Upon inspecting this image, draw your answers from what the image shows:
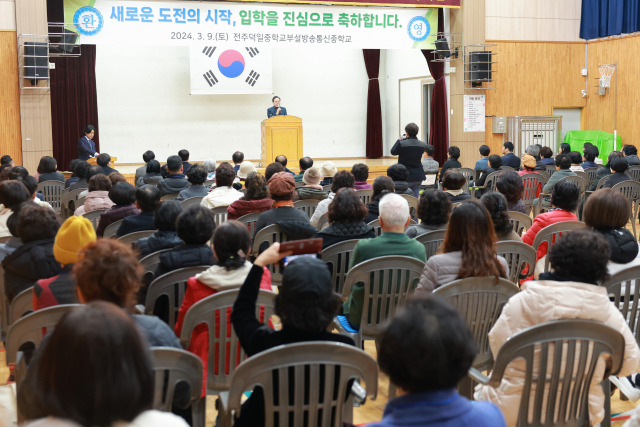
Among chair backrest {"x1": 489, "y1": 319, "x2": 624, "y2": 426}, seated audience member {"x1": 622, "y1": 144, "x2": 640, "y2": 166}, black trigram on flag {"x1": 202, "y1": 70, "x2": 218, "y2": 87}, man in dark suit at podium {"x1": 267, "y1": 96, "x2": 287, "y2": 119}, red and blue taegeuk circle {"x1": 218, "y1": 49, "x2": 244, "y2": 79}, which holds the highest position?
red and blue taegeuk circle {"x1": 218, "y1": 49, "x2": 244, "y2": 79}

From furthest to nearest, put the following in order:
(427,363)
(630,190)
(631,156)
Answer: (631,156) < (630,190) < (427,363)

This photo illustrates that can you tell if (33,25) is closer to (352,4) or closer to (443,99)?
(352,4)

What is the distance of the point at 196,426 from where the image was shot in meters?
2.63

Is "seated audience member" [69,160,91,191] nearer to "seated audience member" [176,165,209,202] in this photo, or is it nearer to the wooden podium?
"seated audience member" [176,165,209,202]

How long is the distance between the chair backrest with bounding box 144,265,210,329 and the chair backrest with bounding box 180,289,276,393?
19.3 inches

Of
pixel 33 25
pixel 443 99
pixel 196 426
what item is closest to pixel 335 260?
pixel 196 426

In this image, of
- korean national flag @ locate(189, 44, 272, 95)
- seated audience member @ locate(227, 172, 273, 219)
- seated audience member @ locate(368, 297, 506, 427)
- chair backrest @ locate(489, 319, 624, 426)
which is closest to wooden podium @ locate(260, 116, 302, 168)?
korean national flag @ locate(189, 44, 272, 95)

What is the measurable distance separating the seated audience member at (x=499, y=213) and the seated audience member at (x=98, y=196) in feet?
11.4

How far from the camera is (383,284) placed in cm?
361

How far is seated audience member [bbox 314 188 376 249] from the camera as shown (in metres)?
4.23

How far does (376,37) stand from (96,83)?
596cm

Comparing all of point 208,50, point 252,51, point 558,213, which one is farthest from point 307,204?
point 252,51

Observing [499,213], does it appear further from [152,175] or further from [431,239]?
[152,175]

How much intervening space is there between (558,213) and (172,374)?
10.6 ft
